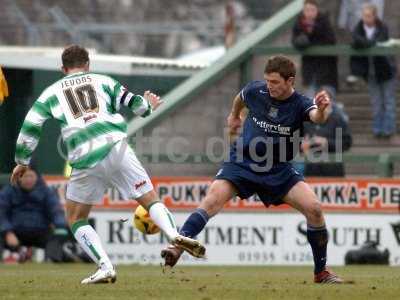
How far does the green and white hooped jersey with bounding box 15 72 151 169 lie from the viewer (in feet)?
38.7

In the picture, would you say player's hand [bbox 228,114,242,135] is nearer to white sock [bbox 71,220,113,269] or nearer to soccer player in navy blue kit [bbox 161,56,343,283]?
soccer player in navy blue kit [bbox 161,56,343,283]

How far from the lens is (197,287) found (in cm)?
1177

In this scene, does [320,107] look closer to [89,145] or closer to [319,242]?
[319,242]

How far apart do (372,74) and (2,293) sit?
10739 millimetres

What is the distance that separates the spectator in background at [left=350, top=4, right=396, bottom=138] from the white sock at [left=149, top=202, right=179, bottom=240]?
30.5 feet

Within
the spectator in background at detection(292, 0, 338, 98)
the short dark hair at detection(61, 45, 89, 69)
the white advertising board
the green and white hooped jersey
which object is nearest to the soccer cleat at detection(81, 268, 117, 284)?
the green and white hooped jersey

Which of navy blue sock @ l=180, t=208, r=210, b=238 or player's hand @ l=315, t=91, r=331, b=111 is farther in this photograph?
navy blue sock @ l=180, t=208, r=210, b=238

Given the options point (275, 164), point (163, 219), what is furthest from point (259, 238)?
point (163, 219)

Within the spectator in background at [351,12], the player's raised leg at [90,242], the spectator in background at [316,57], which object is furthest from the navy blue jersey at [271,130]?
the spectator in background at [351,12]

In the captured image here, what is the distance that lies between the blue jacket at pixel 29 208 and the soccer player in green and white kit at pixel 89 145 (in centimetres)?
719

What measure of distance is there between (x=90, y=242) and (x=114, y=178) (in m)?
0.61

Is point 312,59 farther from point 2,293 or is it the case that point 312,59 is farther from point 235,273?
point 2,293

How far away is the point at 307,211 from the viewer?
1205 cm

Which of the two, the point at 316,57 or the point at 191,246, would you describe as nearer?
the point at 191,246
